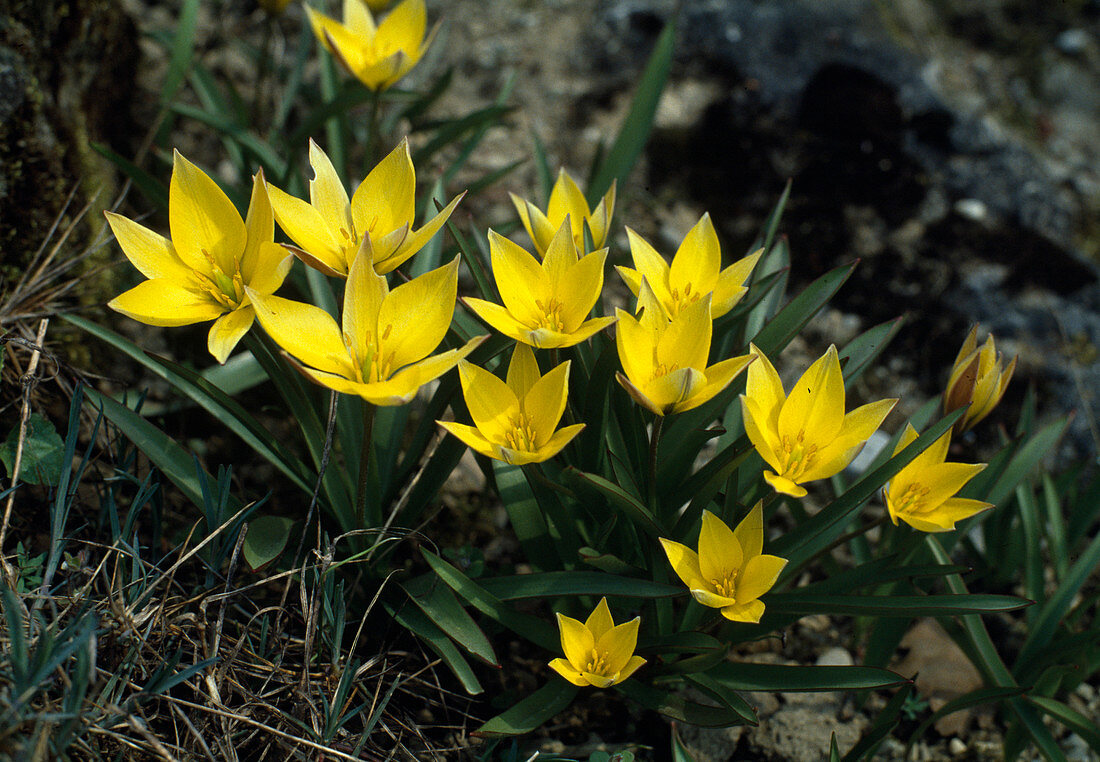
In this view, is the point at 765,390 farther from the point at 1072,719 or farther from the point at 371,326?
the point at 1072,719

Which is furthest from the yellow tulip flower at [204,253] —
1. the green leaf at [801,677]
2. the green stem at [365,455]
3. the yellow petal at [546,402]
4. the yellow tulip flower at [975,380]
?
the yellow tulip flower at [975,380]

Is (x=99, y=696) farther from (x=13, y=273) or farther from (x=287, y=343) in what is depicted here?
(x=13, y=273)

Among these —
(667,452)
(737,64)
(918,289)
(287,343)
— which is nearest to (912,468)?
(667,452)

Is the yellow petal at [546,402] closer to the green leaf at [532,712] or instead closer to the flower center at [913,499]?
the green leaf at [532,712]

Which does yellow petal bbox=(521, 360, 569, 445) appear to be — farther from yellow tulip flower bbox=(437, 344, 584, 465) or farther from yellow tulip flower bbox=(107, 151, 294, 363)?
yellow tulip flower bbox=(107, 151, 294, 363)

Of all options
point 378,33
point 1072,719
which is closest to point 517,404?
point 1072,719

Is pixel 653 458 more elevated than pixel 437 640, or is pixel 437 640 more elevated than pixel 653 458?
pixel 653 458
